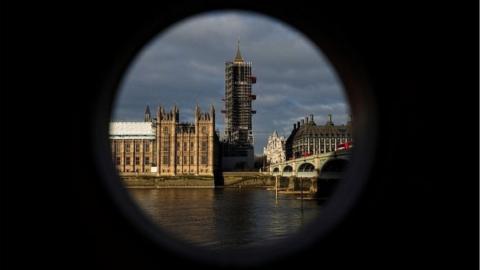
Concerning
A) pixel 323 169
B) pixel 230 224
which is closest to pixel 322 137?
pixel 323 169

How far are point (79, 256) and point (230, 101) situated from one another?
333 ft

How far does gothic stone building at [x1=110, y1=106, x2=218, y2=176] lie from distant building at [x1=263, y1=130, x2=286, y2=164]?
23.8 meters

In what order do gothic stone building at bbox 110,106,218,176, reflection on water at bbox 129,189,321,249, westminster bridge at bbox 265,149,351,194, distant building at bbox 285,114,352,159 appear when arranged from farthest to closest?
distant building at bbox 285,114,352,159 < gothic stone building at bbox 110,106,218,176 < westminster bridge at bbox 265,149,351,194 < reflection on water at bbox 129,189,321,249

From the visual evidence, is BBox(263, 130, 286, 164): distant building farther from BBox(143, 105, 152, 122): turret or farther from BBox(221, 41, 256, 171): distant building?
BBox(143, 105, 152, 122): turret

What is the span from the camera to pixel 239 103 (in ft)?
341

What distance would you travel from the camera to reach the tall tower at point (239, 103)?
103 m

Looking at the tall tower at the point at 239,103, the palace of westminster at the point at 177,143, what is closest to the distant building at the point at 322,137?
the palace of westminster at the point at 177,143

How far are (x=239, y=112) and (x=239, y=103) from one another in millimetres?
2079

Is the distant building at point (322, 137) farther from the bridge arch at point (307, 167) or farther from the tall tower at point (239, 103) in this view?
the bridge arch at point (307, 167)

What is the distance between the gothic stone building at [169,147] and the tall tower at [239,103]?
20008 millimetres

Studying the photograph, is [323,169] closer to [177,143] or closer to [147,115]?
[177,143]

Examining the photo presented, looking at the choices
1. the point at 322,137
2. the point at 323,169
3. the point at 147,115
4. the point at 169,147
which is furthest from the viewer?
the point at 147,115

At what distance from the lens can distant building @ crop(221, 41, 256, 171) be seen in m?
101

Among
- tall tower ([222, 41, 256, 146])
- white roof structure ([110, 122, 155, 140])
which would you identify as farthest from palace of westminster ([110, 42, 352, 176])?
tall tower ([222, 41, 256, 146])
